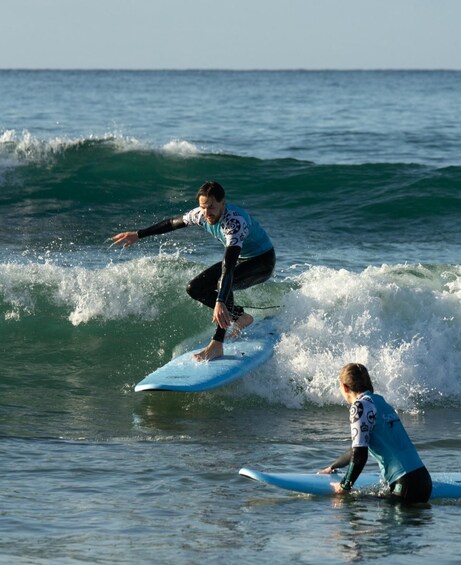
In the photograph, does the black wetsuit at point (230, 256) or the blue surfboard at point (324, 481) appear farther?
the black wetsuit at point (230, 256)

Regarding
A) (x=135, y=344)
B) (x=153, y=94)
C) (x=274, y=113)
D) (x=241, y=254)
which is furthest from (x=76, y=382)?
(x=153, y=94)

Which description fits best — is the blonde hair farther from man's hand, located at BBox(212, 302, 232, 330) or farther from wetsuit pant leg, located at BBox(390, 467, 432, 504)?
man's hand, located at BBox(212, 302, 232, 330)

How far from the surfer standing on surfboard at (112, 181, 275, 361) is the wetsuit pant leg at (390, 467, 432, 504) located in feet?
7.79

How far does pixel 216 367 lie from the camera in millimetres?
9523

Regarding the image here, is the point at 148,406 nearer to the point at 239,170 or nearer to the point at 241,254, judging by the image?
the point at 241,254

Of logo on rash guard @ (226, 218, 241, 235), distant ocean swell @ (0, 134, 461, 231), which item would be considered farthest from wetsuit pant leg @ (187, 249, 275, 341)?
distant ocean swell @ (0, 134, 461, 231)

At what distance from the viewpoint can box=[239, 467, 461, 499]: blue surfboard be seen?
6.95 meters

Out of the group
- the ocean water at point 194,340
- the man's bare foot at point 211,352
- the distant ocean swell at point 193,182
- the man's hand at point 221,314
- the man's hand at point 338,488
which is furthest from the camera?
the distant ocean swell at point 193,182

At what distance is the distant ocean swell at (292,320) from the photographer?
33.0ft

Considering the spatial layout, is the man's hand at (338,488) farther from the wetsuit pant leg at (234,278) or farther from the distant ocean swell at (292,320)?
the distant ocean swell at (292,320)

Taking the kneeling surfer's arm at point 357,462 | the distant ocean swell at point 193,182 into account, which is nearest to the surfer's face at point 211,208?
the kneeling surfer's arm at point 357,462

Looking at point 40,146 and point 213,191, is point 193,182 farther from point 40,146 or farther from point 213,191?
point 213,191

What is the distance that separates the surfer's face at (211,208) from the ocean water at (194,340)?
164cm

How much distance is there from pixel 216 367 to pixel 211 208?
4.81ft
